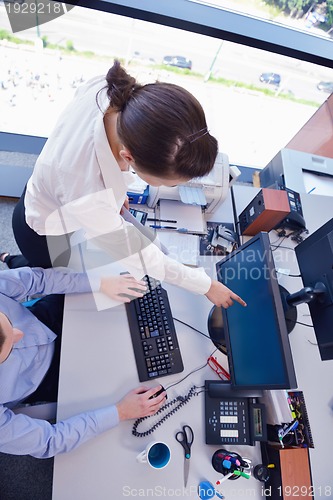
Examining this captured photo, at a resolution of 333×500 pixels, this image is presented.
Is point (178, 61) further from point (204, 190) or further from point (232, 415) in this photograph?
point (232, 415)

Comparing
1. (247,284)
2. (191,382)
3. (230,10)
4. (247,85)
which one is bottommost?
(191,382)

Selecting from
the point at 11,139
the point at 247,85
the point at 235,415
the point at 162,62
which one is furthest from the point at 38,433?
the point at 247,85

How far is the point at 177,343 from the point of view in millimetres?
1129

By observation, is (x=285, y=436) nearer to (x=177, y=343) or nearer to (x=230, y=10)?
(x=177, y=343)

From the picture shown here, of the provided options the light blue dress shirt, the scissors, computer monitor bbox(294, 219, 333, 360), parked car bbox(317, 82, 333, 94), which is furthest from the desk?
parked car bbox(317, 82, 333, 94)

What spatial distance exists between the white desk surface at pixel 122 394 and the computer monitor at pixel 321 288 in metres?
0.22

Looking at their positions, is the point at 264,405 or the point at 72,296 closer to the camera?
the point at 264,405

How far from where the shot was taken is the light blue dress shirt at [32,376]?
0.90 m

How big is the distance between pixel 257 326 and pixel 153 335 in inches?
14.8

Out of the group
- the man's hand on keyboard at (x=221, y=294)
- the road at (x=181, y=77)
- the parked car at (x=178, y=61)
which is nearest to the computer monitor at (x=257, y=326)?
the man's hand on keyboard at (x=221, y=294)

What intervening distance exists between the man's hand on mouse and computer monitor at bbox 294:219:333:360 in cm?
55

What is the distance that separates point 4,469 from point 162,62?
2.46 metres

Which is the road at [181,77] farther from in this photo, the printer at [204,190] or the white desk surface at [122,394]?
the white desk surface at [122,394]

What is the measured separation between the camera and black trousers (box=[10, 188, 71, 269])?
1.26 m
